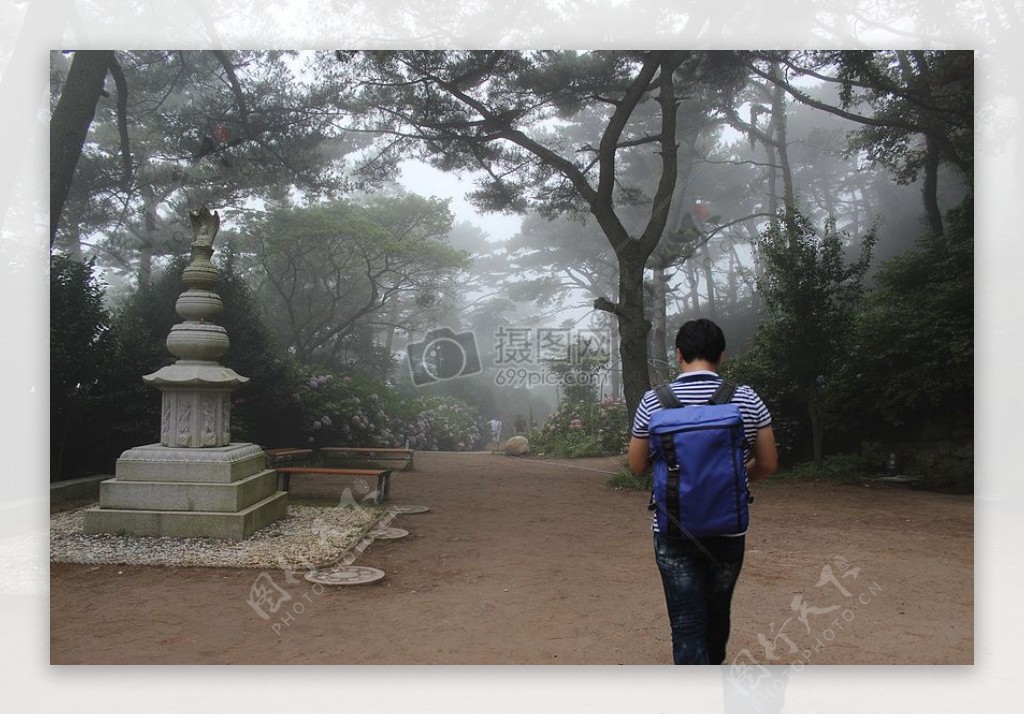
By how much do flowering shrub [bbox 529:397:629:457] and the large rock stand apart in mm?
157

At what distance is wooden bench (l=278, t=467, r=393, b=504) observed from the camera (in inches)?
251

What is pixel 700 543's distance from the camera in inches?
87.6

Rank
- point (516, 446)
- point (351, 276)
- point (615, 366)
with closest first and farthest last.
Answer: point (351, 276)
point (615, 366)
point (516, 446)

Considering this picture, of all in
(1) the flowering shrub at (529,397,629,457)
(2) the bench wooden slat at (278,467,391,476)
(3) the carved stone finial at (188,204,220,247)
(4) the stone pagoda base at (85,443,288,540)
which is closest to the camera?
(4) the stone pagoda base at (85,443,288,540)

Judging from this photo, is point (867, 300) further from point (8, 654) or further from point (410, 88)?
point (8, 654)

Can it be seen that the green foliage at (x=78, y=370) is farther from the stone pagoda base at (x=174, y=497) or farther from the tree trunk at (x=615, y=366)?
the tree trunk at (x=615, y=366)

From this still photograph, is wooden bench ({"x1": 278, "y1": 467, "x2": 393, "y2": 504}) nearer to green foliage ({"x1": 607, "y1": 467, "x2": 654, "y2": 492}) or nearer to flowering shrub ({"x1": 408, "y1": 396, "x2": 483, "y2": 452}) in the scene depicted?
flowering shrub ({"x1": 408, "y1": 396, "x2": 483, "y2": 452})

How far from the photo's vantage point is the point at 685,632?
229cm

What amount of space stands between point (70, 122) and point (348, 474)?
3801 mm

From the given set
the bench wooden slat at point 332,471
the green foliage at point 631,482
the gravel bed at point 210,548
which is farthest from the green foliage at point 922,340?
the gravel bed at point 210,548

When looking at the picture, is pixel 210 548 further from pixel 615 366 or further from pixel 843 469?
pixel 843 469

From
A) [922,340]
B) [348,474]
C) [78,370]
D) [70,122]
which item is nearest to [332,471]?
[348,474]

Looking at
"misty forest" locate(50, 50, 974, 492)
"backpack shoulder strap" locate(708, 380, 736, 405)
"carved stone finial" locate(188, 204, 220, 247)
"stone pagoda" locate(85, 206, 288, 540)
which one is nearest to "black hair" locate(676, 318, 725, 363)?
"backpack shoulder strap" locate(708, 380, 736, 405)

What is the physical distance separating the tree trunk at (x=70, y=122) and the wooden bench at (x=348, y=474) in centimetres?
296
